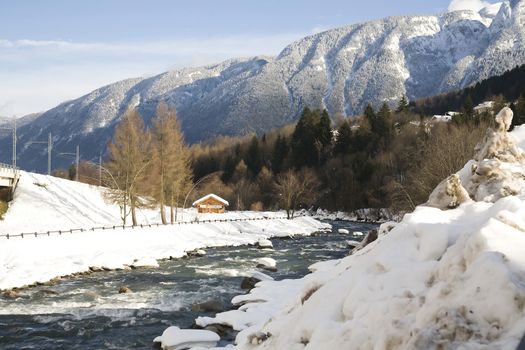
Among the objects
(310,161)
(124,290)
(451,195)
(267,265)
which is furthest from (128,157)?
(310,161)

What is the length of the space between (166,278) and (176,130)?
2078 cm

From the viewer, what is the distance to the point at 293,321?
9.42m

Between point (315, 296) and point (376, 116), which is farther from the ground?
point (376, 116)

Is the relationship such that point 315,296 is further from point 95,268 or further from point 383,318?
point 95,268

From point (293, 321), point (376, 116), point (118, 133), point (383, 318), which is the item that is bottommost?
point (293, 321)

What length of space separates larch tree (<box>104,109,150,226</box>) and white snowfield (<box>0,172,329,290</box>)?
379 centimetres

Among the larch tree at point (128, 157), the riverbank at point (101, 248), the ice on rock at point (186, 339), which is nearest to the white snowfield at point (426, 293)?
the ice on rock at point (186, 339)

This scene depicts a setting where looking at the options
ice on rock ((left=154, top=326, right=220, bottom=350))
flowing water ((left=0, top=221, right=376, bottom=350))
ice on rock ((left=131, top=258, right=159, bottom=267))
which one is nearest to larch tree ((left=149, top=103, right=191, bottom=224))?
flowing water ((left=0, top=221, right=376, bottom=350))

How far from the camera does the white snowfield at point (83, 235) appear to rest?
28469 mm

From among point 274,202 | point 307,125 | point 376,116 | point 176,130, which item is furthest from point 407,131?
point 176,130

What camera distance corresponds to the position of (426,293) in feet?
22.8

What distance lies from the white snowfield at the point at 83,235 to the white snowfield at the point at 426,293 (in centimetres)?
2053

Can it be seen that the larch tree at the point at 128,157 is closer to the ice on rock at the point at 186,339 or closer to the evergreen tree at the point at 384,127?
the ice on rock at the point at 186,339

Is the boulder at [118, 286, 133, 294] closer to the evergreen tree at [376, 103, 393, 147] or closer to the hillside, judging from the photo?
the hillside
